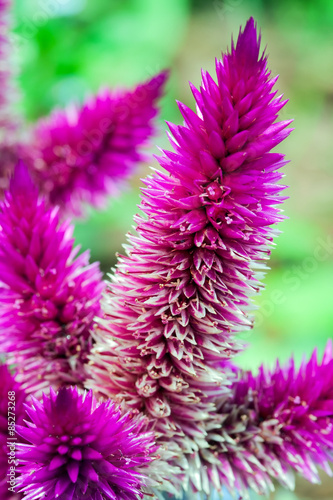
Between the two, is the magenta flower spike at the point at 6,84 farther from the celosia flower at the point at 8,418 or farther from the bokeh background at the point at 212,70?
the bokeh background at the point at 212,70

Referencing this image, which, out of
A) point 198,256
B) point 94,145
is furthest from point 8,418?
point 94,145

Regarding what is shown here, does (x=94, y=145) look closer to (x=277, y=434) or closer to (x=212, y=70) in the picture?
(x=277, y=434)

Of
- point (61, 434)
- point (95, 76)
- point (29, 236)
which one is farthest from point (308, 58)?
point (61, 434)

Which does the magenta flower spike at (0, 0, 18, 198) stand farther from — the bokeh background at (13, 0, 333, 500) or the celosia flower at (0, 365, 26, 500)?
the bokeh background at (13, 0, 333, 500)

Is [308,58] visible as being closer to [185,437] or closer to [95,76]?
[95,76]

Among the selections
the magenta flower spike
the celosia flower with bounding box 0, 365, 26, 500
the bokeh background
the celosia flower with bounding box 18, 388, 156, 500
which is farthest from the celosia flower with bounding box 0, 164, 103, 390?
the bokeh background

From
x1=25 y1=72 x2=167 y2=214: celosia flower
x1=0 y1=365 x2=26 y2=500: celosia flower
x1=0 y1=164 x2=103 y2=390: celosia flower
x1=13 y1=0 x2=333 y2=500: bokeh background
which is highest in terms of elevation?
x1=13 y1=0 x2=333 y2=500: bokeh background
